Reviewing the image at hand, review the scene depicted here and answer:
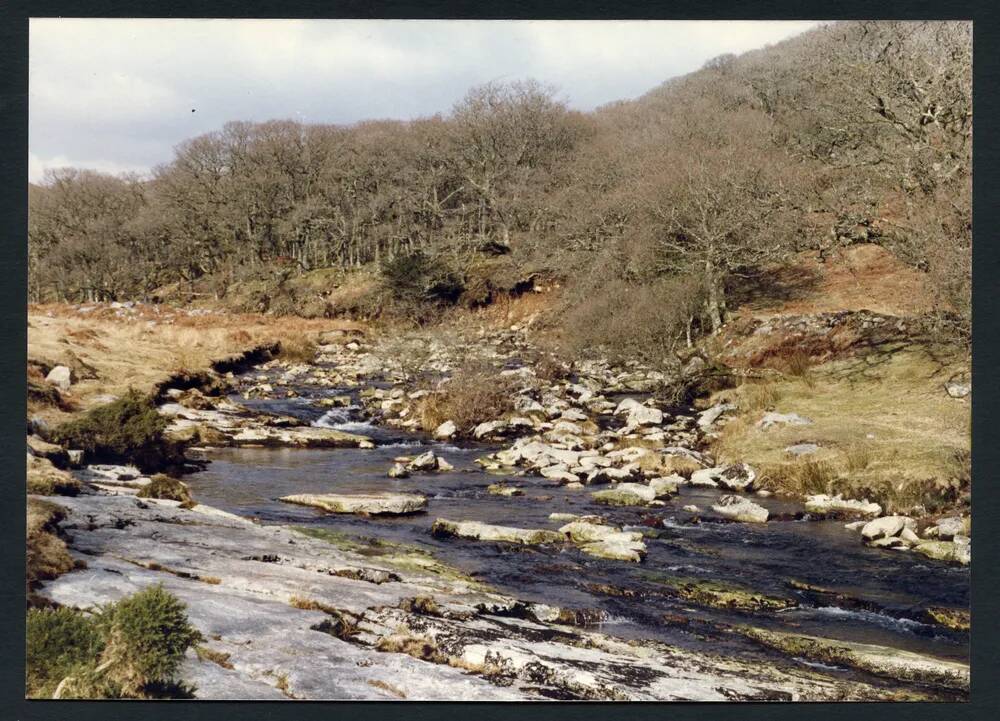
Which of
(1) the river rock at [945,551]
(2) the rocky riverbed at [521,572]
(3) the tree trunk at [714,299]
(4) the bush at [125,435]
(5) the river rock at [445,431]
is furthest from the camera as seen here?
(3) the tree trunk at [714,299]

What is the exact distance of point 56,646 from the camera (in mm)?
7012

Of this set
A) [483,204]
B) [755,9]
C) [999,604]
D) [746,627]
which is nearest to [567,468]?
[746,627]

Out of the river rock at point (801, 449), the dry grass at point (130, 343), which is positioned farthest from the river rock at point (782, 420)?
the dry grass at point (130, 343)

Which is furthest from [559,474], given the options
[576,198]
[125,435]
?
[576,198]

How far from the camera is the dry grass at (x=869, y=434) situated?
10859 mm

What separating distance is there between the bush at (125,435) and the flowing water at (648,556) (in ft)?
2.38

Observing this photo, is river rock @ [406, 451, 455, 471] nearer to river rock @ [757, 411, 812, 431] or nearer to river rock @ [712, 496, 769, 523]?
river rock @ [712, 496, 769, 523]

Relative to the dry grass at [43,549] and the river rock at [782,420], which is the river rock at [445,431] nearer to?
the river rock at [782,420]

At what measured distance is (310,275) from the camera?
3164 cm

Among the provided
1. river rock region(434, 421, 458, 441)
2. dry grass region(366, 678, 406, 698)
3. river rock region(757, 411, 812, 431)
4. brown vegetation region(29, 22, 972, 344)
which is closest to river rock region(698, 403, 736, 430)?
river rock region(757, 411, 812, 431)

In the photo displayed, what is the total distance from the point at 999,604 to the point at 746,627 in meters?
2.85

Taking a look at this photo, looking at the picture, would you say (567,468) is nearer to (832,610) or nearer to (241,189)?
(832,610)

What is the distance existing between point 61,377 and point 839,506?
12151 millimetres

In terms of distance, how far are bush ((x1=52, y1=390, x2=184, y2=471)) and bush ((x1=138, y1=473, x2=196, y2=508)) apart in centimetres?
72
